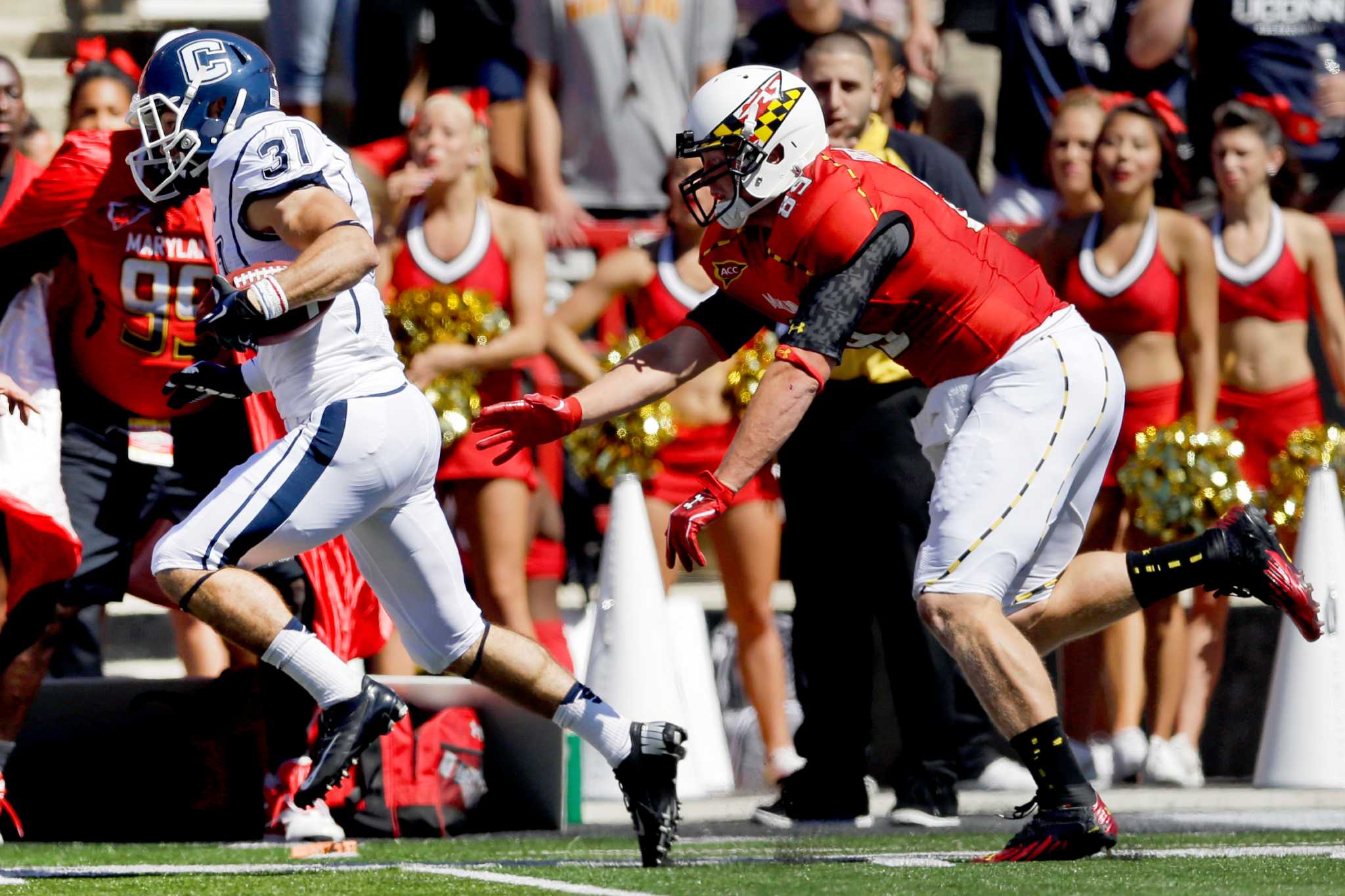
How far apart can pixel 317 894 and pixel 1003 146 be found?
5252 mm

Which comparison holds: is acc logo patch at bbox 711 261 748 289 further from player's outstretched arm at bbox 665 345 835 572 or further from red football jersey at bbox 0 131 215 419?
red football jersey at bbox 0 131 215 419

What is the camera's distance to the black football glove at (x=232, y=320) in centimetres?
492

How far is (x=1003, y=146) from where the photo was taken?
29.6 feet

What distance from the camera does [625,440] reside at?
298 inches

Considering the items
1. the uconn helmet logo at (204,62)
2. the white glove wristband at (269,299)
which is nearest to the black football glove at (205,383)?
the white glove wristband at (269,299)

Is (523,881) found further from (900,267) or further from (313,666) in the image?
(900,267)

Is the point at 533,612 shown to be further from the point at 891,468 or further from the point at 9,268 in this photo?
the point at 9,268

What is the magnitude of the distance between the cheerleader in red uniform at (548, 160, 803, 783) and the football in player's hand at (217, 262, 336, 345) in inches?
97.4

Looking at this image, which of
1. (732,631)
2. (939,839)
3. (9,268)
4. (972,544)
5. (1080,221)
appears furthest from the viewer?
(732,631)

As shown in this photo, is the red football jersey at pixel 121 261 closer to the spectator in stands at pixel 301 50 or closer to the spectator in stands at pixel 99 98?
the spectator in stands at pixel 99 98

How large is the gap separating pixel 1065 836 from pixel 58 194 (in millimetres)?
3263

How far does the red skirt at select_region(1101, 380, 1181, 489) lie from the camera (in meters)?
7.68

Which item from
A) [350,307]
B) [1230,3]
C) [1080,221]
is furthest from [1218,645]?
[350,307]

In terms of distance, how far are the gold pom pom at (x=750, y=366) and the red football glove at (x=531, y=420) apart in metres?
2.24
